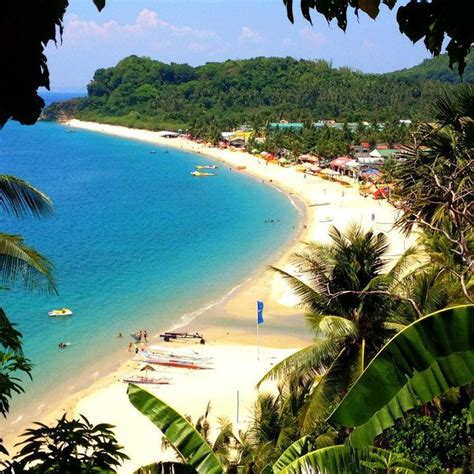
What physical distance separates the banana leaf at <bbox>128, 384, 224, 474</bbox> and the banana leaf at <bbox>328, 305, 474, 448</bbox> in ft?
6.19

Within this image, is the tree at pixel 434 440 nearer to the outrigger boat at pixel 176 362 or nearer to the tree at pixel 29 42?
the tree at pixel 29 42

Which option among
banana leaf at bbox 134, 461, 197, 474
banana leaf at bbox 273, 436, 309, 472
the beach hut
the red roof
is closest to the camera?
banana leaf at bbox 134, 461, 197, 474

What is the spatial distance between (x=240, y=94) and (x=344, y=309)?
374 ft

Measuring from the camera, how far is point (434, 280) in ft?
28.1

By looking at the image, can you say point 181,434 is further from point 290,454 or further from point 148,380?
point 148,380

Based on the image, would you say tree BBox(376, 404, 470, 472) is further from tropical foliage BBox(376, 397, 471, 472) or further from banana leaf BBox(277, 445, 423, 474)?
banana leaf BBox(277, 445, 423, 474)

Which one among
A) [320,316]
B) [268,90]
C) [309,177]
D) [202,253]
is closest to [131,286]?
[202,253]

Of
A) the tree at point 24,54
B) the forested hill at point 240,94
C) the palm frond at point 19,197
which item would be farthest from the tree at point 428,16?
the forested hill at point 240,94

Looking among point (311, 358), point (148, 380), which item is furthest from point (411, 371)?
point (148, 380)

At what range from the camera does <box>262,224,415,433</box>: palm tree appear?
8.82 m

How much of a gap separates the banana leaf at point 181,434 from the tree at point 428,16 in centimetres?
354

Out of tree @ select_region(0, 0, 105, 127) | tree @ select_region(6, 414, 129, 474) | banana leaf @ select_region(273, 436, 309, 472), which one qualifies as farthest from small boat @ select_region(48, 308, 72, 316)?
tree @ select_region(0, 0, 105, 127)

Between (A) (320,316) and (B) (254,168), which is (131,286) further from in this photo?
(B) (254,168)

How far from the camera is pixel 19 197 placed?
283 inches
